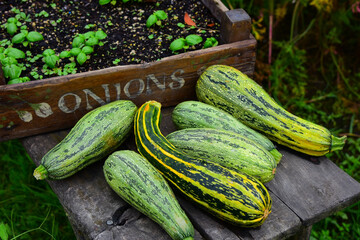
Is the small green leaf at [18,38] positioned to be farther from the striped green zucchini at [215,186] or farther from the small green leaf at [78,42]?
the striped green zucchini at [215,186]

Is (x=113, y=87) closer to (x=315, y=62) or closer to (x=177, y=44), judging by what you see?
(x=177, y=44)

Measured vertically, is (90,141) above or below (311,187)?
above

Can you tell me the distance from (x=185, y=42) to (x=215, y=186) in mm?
1169

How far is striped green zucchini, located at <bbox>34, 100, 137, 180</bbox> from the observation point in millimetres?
2199

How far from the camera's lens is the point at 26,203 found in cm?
345

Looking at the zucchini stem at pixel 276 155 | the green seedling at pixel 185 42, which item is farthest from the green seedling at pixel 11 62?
the zucchini stem at pixel 276 155

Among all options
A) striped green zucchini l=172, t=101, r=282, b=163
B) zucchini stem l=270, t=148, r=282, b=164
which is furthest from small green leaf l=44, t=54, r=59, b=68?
zucchini stem l=270, t=148, r=282, b=164

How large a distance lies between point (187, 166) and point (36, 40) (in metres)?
1.47

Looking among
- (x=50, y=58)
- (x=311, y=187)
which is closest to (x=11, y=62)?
(x=50, y=58)

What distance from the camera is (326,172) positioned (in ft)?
7.73

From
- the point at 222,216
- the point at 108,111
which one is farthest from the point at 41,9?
the point at 222,216

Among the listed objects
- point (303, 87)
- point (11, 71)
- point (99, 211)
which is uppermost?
point (11, 71)

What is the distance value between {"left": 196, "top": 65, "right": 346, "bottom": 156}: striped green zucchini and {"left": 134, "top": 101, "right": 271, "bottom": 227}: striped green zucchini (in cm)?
51

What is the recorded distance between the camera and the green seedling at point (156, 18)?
2887 mm
